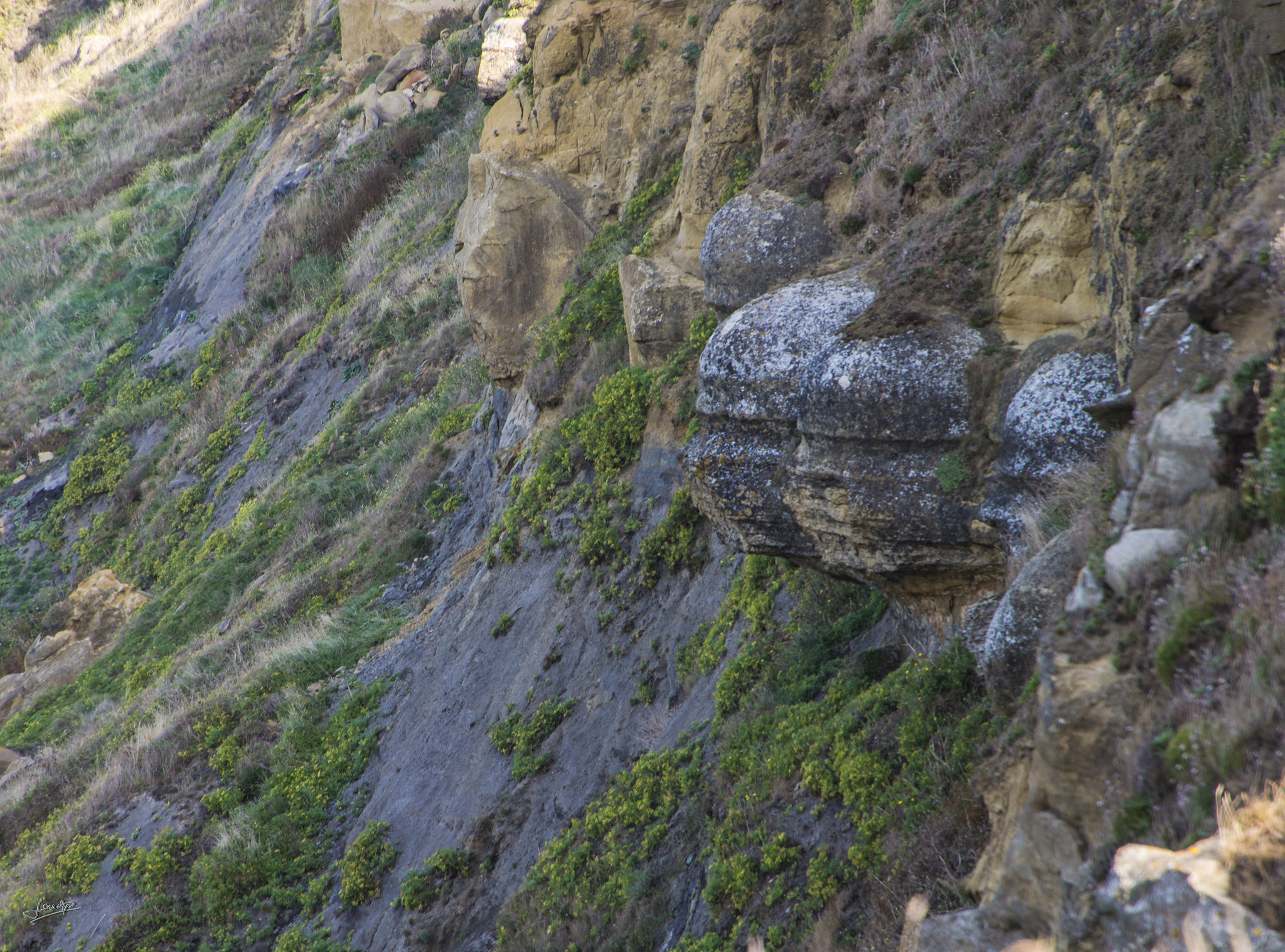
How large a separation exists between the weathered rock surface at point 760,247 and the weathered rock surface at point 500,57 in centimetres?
1240

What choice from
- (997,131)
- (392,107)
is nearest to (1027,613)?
(997,131)

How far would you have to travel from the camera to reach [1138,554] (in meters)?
3.00

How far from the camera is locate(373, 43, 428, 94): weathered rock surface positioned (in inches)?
1061

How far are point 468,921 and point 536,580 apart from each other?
3.99m

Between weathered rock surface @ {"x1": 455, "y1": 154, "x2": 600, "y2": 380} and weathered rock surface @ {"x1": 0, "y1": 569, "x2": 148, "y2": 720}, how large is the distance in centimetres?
Answer: 1041

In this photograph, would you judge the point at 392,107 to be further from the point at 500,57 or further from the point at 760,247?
the point at 760,247

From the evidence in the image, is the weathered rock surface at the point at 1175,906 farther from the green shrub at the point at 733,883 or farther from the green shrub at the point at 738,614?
the green shrub at the point at 738,614

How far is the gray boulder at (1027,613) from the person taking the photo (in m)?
3.82

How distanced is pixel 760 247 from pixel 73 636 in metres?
17.8

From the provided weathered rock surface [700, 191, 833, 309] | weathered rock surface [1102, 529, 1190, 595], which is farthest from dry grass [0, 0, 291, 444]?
weathered rock surface [1102, 529, 1190, 595]

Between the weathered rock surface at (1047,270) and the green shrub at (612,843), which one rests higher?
the weathered rock surface at (1047,270)

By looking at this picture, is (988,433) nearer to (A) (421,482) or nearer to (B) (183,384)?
(A) (421,482)

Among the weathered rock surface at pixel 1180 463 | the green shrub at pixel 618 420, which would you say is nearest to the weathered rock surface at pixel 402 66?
the green shrub at pixel 618 420

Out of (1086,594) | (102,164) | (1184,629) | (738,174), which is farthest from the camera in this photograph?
(102,164)
